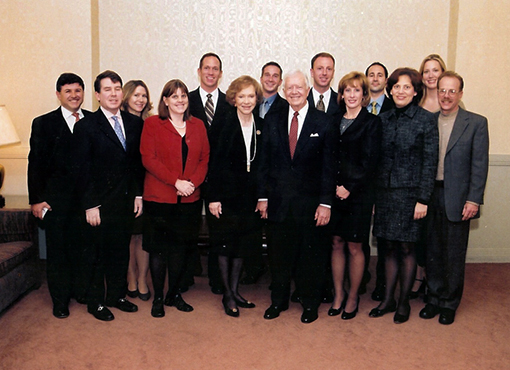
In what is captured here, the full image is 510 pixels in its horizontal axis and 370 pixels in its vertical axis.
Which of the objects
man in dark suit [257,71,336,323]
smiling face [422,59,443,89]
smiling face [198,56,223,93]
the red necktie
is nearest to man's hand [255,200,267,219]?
man in dark suit [257,71,336,323]

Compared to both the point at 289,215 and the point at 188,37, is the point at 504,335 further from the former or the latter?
the point at 188,37

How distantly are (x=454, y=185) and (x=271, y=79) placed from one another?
1.72 metres

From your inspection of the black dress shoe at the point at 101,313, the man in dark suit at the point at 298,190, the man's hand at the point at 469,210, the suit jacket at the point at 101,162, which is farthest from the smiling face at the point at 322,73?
the black dress shoe at the point at 101,313

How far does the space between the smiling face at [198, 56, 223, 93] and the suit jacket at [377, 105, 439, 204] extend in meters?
1.58

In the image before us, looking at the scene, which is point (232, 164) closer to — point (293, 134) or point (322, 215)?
point (293, 134)

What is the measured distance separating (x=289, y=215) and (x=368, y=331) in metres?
0.97

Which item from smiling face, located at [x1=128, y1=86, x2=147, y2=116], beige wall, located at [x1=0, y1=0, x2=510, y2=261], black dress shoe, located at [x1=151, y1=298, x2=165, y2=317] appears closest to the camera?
black dress shoe, located at [x1=151, y1=298, x2=165, y2=317]

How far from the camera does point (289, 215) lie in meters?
3.68

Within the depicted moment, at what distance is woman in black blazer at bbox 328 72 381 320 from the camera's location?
11.8 feet

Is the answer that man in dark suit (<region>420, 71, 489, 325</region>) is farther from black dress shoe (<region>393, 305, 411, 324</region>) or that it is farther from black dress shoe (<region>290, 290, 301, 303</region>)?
black dress shoe (<region>290, 290, 301, 303</region>)

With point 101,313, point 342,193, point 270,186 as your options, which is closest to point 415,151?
point 342,193

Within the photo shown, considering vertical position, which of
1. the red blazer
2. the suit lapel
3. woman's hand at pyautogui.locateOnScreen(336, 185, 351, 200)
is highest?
the suit lapel

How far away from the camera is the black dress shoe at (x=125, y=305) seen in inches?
151

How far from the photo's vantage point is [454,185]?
367cm
